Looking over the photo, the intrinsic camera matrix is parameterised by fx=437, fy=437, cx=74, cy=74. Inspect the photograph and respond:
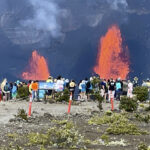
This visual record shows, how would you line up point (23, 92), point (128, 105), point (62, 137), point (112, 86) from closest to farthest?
point (62, 137)
point (128, 105)
point (112, 86)
point (23, 92)

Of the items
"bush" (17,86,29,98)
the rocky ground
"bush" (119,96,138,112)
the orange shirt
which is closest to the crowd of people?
the orange shirt

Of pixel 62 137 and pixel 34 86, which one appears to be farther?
pixel 34 86

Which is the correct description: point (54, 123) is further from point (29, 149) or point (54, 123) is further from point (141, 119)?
point (29, 149)

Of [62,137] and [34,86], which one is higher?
[34,86]

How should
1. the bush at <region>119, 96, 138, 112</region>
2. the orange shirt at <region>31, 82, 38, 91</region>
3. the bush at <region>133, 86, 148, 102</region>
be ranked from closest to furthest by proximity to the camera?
1. the bush at <region>119, 96, 138, 112</region>
2. the orange shirt at <region>31, 82, 38, 91</region>
3. the bush at <region>133, 86, 148, 102</region>

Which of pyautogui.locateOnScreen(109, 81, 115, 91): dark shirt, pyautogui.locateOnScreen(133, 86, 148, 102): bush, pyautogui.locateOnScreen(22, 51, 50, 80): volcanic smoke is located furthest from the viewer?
pyautogui.locateOnScreen(22, 51, 50, 80): volcanic smoke

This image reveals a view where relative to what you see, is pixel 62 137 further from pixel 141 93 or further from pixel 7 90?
pixel 7 90

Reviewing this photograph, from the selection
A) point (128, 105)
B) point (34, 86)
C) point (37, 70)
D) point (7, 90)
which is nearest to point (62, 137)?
point (128, 105)

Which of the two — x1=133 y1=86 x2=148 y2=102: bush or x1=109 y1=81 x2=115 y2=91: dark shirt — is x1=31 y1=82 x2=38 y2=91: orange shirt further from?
x1=133 y1=86 x2=148 y2=102: bush

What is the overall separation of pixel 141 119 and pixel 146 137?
5.84 m

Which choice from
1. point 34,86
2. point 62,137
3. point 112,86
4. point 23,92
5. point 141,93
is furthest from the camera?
point 23,92

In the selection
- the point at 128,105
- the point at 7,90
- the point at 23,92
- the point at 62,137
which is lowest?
the point at 62,137

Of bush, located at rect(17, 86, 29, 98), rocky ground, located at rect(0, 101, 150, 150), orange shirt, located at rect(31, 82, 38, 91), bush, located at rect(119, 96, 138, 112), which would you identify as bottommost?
rocky ground, located at rect(0, 101, 150, 150)

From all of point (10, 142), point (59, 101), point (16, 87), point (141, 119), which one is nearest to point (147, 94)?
point (59, 101)
